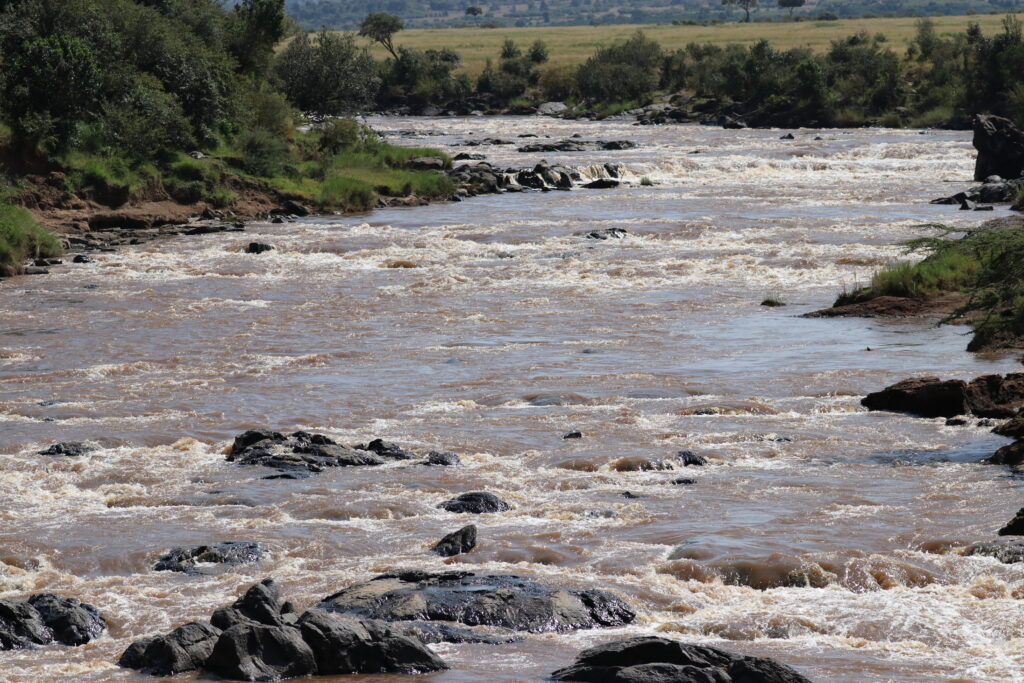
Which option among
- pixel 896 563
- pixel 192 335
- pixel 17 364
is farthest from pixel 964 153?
pixel 896 563

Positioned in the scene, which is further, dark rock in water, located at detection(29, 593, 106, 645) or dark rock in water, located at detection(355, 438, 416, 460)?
dark rock in water, located at detection(355, 438, 416, 460)

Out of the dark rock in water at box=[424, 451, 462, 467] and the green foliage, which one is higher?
the green foliage

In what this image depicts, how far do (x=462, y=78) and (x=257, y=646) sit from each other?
97.0 m

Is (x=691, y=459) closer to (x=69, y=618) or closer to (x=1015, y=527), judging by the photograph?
(x=1015, y=527)

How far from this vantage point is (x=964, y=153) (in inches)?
2237

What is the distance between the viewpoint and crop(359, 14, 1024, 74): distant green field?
384ft

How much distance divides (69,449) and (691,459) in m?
7.04

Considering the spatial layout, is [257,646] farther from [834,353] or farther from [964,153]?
[964,153]

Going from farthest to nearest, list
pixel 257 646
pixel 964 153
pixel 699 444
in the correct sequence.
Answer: pixel 964 153
pixel 699 444
pixel 257 646

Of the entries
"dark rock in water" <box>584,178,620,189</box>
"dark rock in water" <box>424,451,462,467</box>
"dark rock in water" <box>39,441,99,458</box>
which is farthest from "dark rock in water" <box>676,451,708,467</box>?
"dark rock in water" <box>584,178,620,189</box>

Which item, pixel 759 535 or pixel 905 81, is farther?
pixel 905 81

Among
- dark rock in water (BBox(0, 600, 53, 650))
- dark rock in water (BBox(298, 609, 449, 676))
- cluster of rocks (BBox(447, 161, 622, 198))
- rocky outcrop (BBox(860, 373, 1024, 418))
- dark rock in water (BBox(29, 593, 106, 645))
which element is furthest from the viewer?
cluster of rocks (BBox(447, 161, 622, 198))

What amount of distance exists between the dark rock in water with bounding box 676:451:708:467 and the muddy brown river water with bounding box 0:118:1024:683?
0.75 ft

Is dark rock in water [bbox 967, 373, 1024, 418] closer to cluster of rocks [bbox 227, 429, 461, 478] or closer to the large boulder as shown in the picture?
cluster of rocks [bbox 227, 429, 461, 478]
